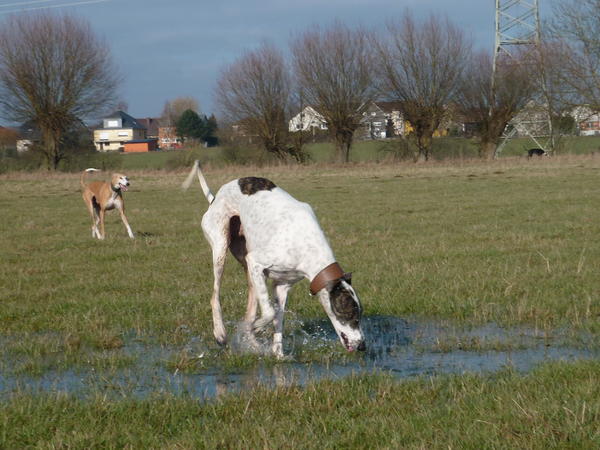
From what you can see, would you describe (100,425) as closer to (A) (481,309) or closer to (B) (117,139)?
(A) (481,309)

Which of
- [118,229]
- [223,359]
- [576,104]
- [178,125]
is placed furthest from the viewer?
[178,125]

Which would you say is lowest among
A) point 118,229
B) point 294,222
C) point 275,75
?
point 118,229

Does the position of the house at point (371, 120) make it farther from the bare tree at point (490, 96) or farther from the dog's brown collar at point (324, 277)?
the dog's brown collar at point (324, 277)

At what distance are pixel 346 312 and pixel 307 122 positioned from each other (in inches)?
1872

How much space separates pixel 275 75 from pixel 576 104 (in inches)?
767

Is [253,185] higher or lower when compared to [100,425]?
higher

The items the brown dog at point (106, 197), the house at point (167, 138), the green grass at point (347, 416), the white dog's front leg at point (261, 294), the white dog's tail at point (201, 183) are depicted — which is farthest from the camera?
the house at point (167, 138)

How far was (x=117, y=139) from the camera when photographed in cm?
13175

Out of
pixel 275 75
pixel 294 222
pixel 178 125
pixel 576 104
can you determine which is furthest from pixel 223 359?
pixel 178 125

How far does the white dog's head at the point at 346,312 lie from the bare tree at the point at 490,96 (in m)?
46.9

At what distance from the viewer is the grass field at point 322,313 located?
4.36m

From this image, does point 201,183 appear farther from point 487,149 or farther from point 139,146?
point 139,146

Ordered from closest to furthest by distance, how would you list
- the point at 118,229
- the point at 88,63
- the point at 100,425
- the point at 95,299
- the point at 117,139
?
the point at 100,425 → the point at 95,299 → the point at 118,229 → the point at 88,63 → the point at 117,139

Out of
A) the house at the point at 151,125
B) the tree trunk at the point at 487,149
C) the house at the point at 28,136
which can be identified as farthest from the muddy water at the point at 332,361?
the house at the point at 151,125
